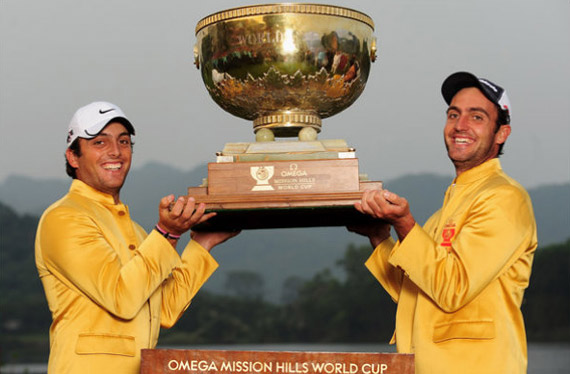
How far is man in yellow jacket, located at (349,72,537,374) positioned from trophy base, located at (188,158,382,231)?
0.17m

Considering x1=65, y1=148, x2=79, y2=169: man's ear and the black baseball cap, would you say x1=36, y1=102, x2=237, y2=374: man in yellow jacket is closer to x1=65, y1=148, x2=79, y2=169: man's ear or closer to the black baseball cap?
x1=65, y1=148, x2=79, y2=169: man's ear

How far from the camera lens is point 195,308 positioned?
3603 cm

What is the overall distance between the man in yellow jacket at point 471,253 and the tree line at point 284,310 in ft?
92.6

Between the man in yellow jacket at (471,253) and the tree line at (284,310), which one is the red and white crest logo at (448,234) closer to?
the man in yellow jacket at (471,253)

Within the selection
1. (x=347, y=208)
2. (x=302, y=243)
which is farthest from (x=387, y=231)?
(x=302, y=243)

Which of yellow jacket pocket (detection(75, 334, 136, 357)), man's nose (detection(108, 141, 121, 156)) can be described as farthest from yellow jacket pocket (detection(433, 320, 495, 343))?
man's nose (detection(108, 141, 121, 156))

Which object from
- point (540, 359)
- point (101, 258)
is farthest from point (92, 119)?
point (540, 359)

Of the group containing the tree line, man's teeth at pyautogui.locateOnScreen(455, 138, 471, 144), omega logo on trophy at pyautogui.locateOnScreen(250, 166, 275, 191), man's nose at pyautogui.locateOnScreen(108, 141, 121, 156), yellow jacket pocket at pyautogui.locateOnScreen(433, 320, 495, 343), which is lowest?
the tree line

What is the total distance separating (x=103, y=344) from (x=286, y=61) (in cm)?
138

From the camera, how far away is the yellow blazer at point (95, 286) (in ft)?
12.0

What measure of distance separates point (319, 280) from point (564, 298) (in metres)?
11.4

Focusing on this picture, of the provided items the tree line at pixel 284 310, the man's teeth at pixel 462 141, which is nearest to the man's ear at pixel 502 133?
the man's teeth at pixel 462 141

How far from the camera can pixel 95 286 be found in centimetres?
365

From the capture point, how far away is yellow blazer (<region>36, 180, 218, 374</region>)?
12.0ft
